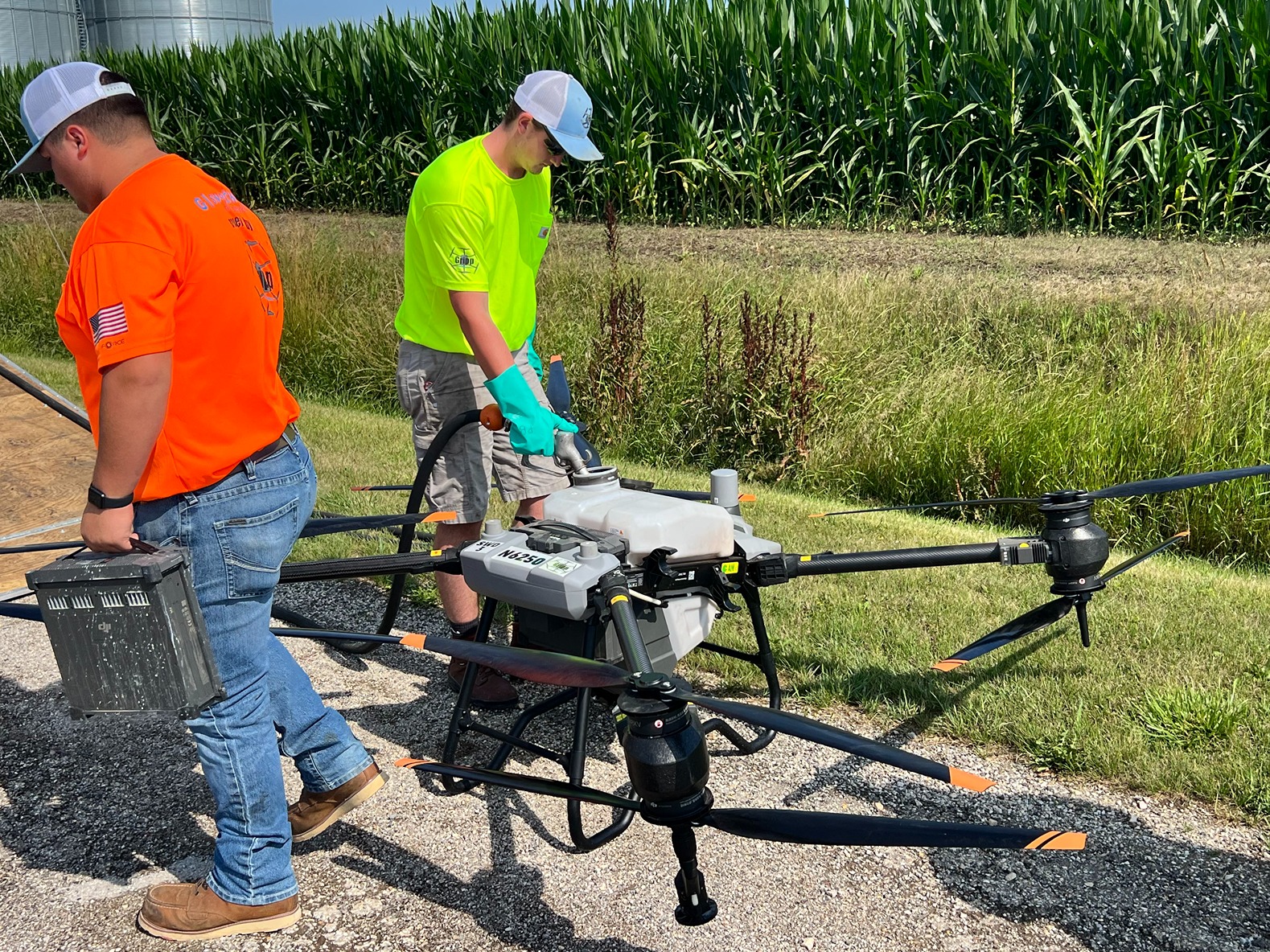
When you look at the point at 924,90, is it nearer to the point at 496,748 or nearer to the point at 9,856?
the point at 496,748

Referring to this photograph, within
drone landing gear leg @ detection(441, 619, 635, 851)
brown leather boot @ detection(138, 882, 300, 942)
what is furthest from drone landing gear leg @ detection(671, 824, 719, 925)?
brown leather boot @ detection(138, 882, 300, 942)

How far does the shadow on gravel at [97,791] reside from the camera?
11.0 feet

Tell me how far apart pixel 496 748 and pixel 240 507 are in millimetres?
1421

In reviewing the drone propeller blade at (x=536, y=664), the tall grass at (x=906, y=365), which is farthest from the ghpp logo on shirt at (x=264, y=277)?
the tall grass at (x=906, y=365)

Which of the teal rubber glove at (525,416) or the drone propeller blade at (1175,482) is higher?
the teal rubber glove at (525,416)

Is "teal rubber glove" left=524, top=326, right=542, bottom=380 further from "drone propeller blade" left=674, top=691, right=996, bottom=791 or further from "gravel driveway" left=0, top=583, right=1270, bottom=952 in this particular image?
"drone propeller blade" left=674, top=691, right=996, bottom=791

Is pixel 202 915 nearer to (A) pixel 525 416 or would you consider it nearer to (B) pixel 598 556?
(B) pixel 598 556

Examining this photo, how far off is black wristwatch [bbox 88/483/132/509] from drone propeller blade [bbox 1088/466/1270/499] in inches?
95.3

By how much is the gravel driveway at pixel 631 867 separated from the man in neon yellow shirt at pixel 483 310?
828mm

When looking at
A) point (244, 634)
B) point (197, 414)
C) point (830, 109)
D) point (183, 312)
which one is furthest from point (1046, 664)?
point (830, 109)

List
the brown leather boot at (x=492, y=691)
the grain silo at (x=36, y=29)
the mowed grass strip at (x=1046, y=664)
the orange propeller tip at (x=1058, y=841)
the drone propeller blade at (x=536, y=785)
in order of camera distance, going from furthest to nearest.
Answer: the grain silo at (x=36, y=29) → the brown leather boot at (x=492, y=691) → the mowed grass strip at (x=1046, y=664) → the drone propeller blade at (x=536, y=785) → the orange propeller tip at (x=1058, y=841)

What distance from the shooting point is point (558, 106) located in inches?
150

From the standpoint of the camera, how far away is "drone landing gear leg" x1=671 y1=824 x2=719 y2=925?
2.19 metres

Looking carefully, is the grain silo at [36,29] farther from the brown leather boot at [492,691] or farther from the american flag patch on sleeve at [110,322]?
the american flag patch on sleeve at [110,322]
